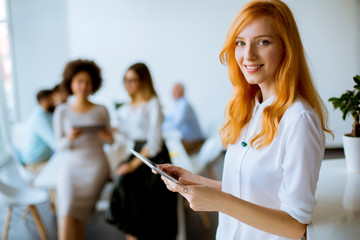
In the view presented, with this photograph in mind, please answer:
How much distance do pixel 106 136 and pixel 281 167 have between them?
60.2 inches

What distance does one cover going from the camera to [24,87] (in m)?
4.36

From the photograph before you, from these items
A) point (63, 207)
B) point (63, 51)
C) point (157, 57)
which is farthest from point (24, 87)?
point (63, 207)

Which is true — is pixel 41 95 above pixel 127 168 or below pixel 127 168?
above

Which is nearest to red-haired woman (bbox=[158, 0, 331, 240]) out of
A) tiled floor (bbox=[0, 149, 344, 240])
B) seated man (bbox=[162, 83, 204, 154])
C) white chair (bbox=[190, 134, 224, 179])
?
white chair (bbox=[190, 134, 224, 179])

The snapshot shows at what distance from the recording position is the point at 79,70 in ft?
6.80

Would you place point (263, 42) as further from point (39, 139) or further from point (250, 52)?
point (39, 139)

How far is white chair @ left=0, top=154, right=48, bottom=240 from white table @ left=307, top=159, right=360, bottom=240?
6.30 ft

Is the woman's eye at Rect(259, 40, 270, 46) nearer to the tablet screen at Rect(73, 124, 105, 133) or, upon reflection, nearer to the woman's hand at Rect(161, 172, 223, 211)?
the woman's hand at Rect(161, 172, 223, 211)

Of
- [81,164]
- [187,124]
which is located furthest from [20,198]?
[187,124]

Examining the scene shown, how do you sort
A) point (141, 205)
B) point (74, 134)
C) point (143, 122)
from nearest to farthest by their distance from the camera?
point (141, 205) → point (74, 134) → point (143, 122)

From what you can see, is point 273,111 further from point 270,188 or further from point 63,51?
point 63,51

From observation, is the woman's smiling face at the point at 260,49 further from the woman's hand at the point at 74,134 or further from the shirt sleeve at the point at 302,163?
the woman's hand at the point at 74,134

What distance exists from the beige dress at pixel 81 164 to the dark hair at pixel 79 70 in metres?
0.15

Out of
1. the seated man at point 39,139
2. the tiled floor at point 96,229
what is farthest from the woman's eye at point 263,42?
the seated man at point 39,139
